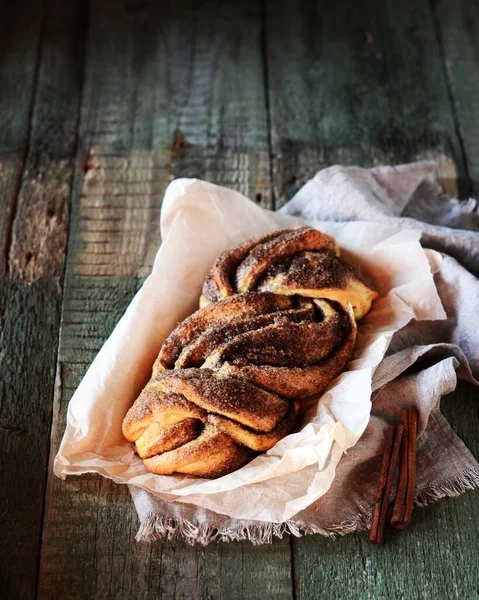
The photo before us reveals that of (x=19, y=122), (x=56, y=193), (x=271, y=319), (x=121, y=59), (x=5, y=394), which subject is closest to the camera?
(x=271, y=319)

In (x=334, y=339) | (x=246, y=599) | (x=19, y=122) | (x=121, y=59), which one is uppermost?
(x=121, y=59)

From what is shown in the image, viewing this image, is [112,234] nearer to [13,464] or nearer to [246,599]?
[13,464]

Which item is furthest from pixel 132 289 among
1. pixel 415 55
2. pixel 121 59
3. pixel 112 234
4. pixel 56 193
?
pixel 415 55

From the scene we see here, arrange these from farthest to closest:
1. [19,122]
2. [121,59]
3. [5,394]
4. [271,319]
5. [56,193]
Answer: [121,59]
[19,122]
[56,193]
[5,394]
[271,319]

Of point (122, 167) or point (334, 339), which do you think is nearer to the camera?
point (334, 339)

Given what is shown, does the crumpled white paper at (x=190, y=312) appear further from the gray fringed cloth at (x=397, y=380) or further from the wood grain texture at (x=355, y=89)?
the wood grain texture at (x=355, y=89)

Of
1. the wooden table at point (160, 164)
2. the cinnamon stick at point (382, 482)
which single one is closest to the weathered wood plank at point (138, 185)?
the wooden table at point (160, 164)
